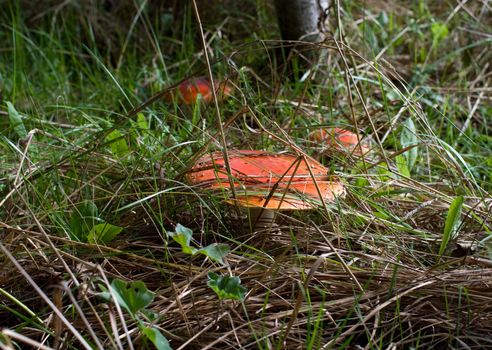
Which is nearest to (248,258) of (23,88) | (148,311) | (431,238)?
(148,311)

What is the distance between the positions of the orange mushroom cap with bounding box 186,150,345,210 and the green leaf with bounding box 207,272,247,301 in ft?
0.80

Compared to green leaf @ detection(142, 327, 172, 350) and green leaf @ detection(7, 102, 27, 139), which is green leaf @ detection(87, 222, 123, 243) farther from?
green leaf @ detection(7, 102, 27, 139)

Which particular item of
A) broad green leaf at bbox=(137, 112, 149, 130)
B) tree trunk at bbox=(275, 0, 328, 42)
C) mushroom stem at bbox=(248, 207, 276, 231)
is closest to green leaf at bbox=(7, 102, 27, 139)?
broad green leaf at bbox=(137, 112, 149, 130)

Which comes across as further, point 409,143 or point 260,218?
point 409,143

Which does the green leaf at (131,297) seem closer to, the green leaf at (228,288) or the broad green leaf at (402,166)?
the green leaf at (228,288)

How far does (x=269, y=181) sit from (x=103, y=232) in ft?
1.18

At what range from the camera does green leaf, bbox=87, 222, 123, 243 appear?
148cm

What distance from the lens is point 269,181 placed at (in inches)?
60.5

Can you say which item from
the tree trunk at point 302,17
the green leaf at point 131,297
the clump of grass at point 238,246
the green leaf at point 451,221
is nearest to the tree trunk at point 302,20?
the tree trunk at point 302,17

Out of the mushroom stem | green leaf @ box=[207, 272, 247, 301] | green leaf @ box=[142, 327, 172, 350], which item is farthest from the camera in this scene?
the mushroom stem

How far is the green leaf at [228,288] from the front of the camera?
48.8 inches

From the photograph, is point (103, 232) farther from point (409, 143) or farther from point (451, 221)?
point (409, 143)

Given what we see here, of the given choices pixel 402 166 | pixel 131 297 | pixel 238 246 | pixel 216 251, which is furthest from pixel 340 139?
pixel 131 297

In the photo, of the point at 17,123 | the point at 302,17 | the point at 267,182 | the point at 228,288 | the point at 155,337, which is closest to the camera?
the point at 155,337
